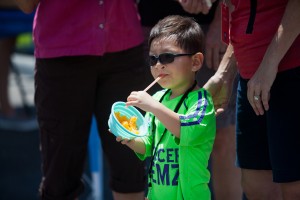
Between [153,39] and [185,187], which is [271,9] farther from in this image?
[185,187]

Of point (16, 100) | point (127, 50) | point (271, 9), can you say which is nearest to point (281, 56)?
point (271, 9)

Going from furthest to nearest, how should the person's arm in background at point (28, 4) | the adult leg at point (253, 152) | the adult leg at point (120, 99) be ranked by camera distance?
1. the adult leg at point (120, 99)
2. the person's arm in background at point (28, 4)
3. the adult leg at point (253, 152)

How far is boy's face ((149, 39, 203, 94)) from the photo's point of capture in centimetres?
266

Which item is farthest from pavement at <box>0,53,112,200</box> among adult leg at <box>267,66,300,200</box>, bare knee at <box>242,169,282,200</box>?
adult leg at <box>267,66,300,200</box>

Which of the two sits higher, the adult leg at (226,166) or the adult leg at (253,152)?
the adult leg at (253,152)

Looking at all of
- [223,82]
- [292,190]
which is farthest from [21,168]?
[292,190]

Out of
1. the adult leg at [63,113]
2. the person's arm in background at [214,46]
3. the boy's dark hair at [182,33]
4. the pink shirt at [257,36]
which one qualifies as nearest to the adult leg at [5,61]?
the adult leg at [63,113]

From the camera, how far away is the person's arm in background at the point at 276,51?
2438 mm

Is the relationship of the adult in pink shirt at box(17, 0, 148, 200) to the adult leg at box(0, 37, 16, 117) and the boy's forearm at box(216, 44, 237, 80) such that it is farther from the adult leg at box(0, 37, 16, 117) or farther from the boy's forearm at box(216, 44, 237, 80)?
the adult leg at box(0, 37, 16, 117)

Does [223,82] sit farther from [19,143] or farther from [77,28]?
[19,143]

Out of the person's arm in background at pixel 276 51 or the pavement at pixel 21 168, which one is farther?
the pavement at pixel 21 168

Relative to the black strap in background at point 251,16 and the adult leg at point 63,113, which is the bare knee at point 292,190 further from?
the adult leg at point 63,113

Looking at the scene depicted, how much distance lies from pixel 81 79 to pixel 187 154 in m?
0.84

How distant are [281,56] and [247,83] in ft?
0.74
